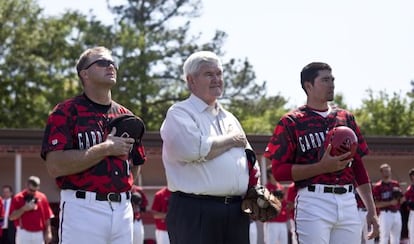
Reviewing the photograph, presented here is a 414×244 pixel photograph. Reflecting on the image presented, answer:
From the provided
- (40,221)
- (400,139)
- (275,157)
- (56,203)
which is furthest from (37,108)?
(275,157)

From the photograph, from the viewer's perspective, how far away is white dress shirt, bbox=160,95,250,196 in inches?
218

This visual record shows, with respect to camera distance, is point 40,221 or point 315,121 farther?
point 40,221

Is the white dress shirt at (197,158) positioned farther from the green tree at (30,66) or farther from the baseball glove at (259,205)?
the green tree at (30,66)

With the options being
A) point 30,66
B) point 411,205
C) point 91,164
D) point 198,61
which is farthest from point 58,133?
point 30,66

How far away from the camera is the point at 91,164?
18.2 ft

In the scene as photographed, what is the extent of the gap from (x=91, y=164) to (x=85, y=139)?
270 millimetres

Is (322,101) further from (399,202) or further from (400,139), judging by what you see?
(400,139)

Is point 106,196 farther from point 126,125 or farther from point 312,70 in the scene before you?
point 312,70

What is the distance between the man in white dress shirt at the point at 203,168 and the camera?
558 cm

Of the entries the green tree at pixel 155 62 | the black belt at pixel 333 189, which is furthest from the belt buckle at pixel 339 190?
the green tree at pixel 155 62

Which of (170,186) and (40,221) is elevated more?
(170,186)

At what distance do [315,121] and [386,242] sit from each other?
1342cm

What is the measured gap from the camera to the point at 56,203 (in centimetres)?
2203

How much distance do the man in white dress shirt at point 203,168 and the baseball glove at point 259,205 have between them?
0.23 feet
